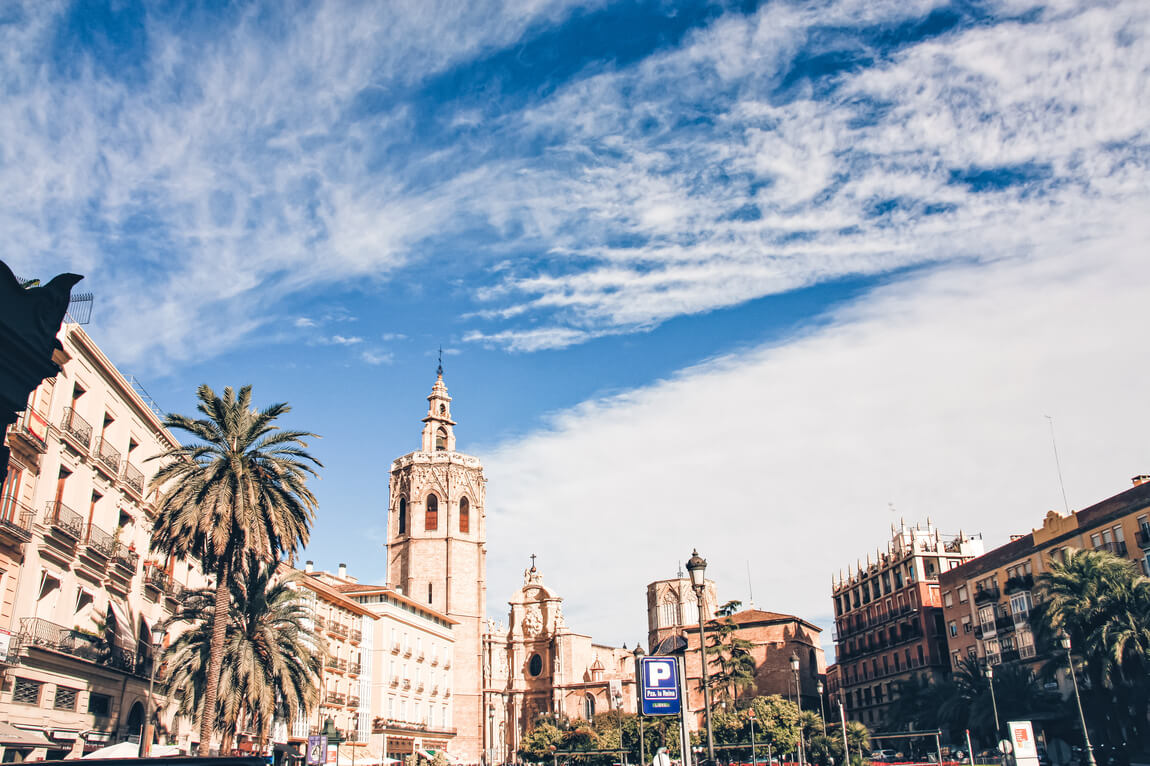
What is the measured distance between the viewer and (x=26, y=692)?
22.9m

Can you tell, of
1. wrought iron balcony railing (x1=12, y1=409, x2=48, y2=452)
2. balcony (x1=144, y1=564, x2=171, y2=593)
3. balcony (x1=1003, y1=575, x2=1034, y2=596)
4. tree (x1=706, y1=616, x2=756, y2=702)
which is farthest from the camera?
tree (x1=706, y1=616, x2=756, y2=702)

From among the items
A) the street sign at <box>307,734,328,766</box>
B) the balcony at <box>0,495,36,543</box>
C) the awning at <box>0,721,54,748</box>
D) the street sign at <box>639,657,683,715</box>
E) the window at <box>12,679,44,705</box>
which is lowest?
the street sign at <box>307,734,328,766</box>

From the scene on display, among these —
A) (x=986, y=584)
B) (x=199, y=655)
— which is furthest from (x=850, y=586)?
(x=199, y=655)

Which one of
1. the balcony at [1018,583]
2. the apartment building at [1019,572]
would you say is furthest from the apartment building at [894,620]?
the balcony at [1018,583]

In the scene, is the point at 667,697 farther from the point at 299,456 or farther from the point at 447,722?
the point at 447,722

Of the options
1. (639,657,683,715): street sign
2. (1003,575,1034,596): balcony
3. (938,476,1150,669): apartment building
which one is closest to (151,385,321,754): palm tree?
(639,657,683,715): street sign

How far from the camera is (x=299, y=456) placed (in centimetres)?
2775

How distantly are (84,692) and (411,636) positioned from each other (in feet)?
135

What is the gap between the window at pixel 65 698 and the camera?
24.3 m

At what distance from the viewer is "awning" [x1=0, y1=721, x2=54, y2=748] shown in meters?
19.9

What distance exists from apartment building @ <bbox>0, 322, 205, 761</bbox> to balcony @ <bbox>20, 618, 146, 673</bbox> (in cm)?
4

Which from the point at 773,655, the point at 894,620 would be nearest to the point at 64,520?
the point at 894,620

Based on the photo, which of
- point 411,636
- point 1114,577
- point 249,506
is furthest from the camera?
point 411,636

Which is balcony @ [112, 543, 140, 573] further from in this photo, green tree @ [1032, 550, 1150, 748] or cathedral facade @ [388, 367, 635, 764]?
cathedral facade @ [388, 367, 635, 764]
